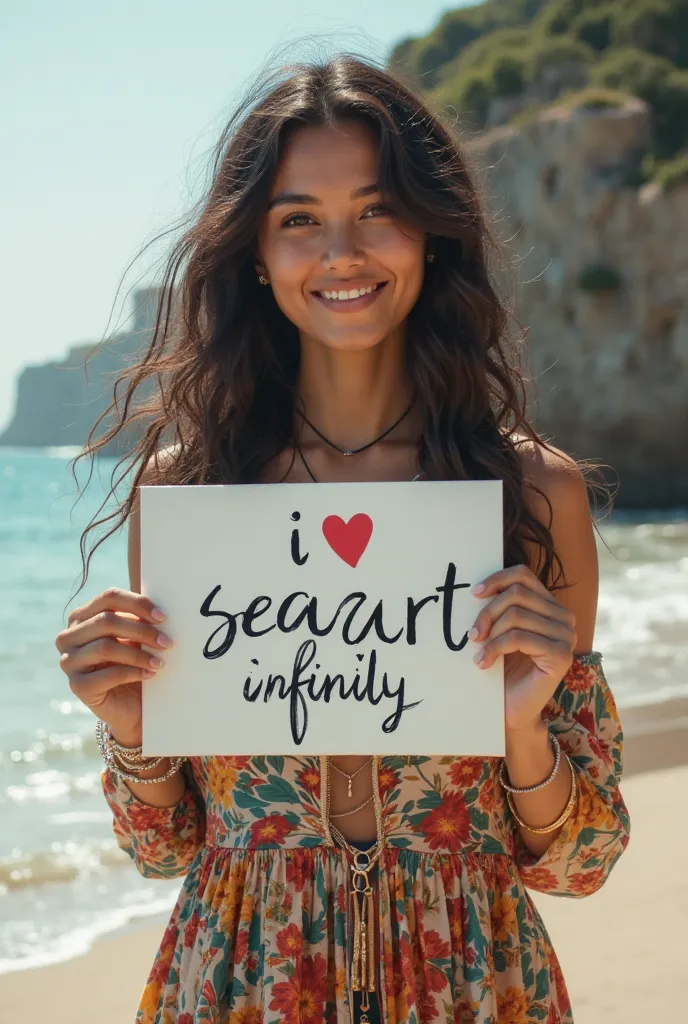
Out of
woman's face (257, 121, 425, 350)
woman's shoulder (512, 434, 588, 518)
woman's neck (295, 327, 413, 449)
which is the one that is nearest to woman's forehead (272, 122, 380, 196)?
woman's face (257, 121, 425, 350)

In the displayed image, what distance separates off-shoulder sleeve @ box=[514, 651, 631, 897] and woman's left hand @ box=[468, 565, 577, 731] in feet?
0.53

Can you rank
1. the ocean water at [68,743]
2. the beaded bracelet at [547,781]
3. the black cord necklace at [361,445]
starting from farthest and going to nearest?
1. the ocean water at [68,743]
2. the black cord necklace at [361,445]
3. the beaded bracelet at [547,781]

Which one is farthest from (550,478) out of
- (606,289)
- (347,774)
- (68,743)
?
(606,289)

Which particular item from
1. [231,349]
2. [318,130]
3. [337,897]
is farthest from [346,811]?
[318,130]

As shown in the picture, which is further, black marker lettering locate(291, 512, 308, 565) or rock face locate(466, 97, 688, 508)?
rock face locate(466, 97, 688, 508)

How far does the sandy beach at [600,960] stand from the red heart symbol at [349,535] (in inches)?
103

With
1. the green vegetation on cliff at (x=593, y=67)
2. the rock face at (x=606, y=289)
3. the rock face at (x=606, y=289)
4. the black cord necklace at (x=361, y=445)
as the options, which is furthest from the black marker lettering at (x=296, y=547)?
the green vegetation on cliff at (x=593, y=67)

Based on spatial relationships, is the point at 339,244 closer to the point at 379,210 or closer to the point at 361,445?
the point at 379,210

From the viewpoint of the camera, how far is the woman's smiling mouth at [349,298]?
1684mm

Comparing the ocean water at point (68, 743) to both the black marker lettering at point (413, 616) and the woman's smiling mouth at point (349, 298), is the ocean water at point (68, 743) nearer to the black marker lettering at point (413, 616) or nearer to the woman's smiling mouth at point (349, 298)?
the black marker lettering at point (413, 616)

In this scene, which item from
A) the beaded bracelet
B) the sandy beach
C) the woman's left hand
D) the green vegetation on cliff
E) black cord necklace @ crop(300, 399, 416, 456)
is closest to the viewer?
the woman's left hand

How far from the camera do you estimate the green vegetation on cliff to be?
24.3 m

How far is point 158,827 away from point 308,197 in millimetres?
984

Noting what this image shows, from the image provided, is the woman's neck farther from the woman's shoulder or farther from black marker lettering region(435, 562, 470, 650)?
black marker lettering region(435, 562, 470, 650)
